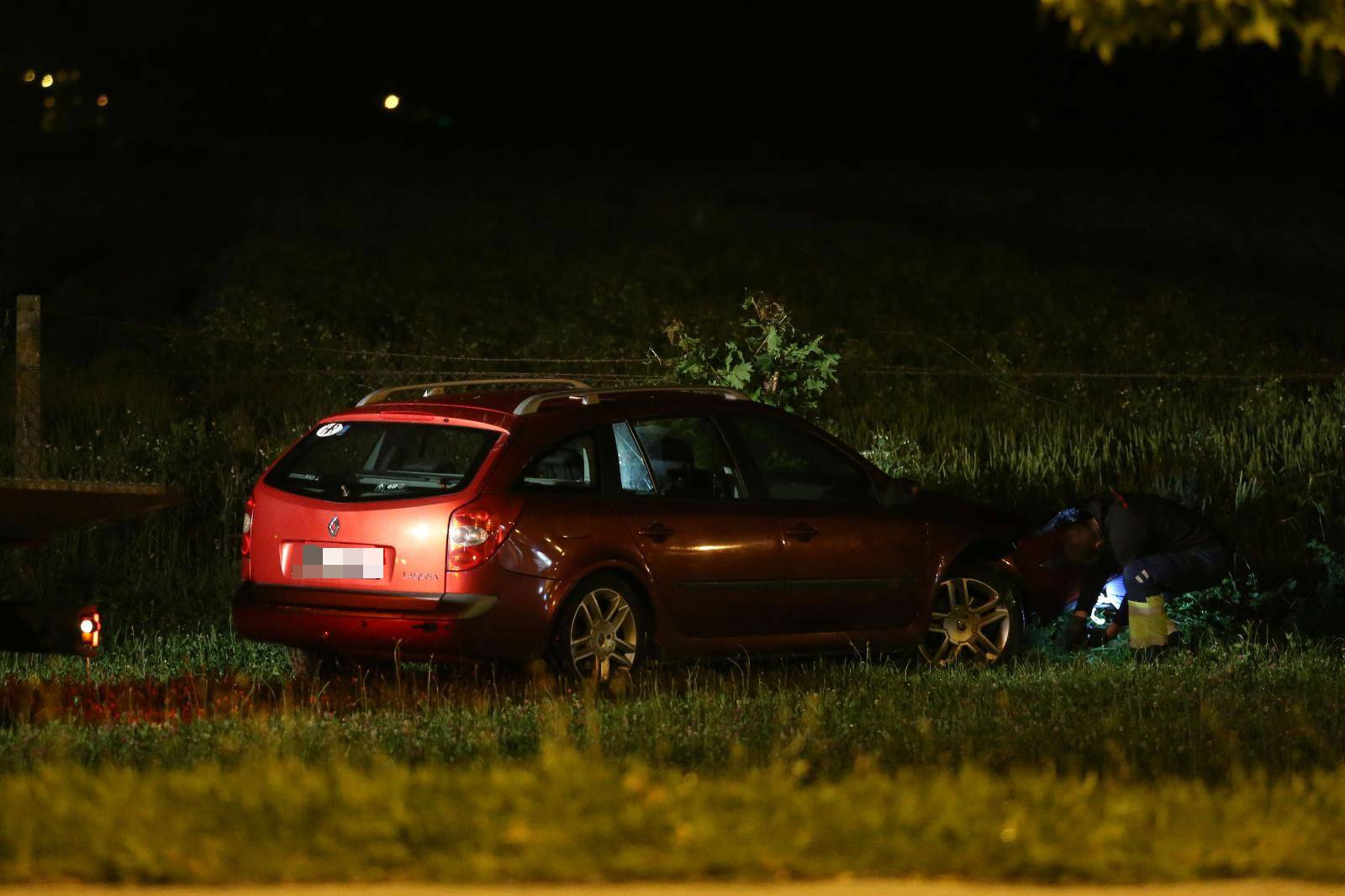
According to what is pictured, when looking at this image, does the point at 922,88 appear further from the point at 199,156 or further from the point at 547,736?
the point at 547,736

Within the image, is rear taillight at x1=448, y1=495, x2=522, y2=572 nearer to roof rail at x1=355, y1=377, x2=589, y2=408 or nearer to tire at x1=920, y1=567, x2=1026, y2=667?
roof rail at x1=355, y1=377, x2=589, y2=408

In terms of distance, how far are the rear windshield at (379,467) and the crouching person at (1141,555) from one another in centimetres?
379

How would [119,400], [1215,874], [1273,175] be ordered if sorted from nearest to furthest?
[1215,874] < [119,400] < [1273,175]

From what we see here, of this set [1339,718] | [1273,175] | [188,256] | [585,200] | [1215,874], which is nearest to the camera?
[1215,874]

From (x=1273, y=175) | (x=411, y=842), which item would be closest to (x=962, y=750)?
(x=411, y=842)

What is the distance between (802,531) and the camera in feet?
36.0

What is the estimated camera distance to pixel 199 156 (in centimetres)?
7269

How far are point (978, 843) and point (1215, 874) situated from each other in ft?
2.29

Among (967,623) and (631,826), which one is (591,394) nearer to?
(967,623)

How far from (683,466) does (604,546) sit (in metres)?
0.96

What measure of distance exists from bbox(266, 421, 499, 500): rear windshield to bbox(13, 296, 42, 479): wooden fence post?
3.83 metres

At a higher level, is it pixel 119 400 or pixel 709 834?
pixel 119 400

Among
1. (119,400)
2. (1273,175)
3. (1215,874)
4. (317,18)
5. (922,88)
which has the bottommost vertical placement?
(1215,874)

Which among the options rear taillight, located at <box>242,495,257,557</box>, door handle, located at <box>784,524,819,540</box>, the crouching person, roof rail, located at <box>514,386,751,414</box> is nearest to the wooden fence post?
rear taillight, located at <box>242,495,257,557</box>
